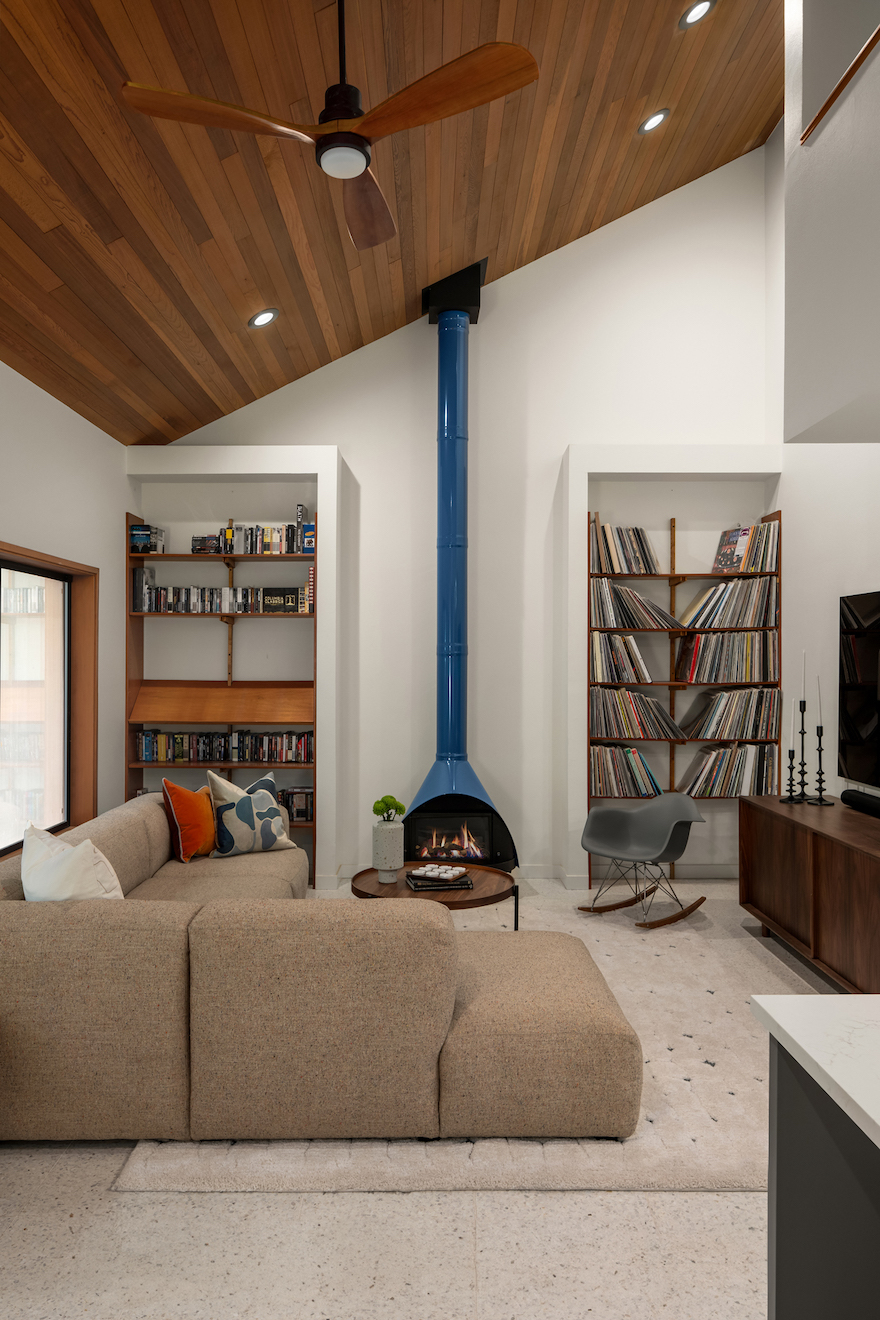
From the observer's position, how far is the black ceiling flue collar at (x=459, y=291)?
473cm

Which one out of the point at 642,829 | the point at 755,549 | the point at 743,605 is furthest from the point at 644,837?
the point at 755,549

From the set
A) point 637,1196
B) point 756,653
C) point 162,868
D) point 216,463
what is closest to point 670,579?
point 756,653

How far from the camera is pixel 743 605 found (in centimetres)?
475

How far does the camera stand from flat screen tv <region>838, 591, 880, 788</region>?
367 centimetres

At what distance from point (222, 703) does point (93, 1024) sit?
291 centimetres

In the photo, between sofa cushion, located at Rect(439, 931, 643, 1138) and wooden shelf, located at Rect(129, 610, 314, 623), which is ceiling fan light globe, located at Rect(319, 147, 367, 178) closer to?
sofa cushion, located at Rect(439, 931, 643, 1138)

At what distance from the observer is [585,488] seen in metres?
4.74

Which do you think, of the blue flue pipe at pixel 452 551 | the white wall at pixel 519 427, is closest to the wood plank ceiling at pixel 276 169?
the white wall at pixel 519 427

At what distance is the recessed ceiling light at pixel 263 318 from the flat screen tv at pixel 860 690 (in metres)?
3.10

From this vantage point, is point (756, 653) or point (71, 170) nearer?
point (71, 170)

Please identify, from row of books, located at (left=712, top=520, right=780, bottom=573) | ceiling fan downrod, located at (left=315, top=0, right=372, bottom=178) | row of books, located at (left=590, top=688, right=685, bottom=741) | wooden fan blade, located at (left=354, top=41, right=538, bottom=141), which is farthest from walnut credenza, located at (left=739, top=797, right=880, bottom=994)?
ceiling fan downrod, located at (left=315, top=0, right=372, bottom=178)

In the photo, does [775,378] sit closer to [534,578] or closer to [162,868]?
[534,578]

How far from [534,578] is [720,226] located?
2.43m

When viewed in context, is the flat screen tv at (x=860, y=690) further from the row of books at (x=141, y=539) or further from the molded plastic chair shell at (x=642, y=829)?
the row of books at (x=141, y=539)
